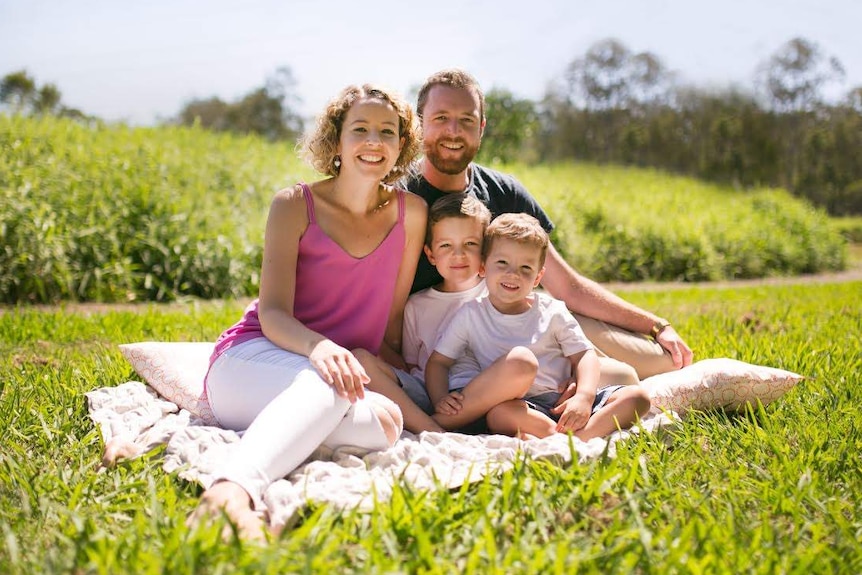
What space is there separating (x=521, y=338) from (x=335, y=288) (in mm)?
766

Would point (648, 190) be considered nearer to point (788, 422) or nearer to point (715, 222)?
point (715, 222)

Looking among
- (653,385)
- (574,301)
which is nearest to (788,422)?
(653,385)

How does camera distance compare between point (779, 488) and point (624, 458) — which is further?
point (624, 458)

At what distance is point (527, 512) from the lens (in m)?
2.00

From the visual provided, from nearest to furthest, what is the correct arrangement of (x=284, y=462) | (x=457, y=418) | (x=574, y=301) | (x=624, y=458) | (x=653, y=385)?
(x=284, y=462)
(x=624, y=458)
(x=457, y=418)
(x=653, y=385)
(x=574, y=301)

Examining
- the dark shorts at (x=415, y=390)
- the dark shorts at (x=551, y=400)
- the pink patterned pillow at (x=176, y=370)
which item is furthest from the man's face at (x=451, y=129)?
the pink patterned pillow at (x=176, y=370)

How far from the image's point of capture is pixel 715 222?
37.9 ft

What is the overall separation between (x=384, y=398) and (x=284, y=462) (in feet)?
1.77

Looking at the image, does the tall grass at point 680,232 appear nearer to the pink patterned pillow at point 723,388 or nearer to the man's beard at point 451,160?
the man's beard at point 451,160

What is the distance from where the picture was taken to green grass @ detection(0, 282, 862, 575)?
1679 millimetres

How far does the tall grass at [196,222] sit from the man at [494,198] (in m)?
3.75

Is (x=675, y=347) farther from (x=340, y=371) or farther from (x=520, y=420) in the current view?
(x=340, y=371)

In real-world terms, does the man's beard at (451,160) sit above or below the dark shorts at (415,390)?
above

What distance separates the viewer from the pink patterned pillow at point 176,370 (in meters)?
3.03
